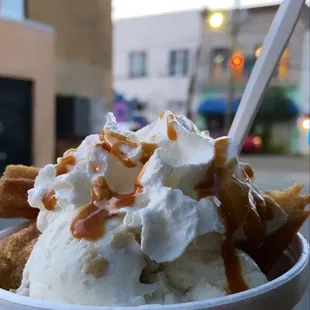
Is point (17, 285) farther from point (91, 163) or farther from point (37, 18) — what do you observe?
point (37, 18)

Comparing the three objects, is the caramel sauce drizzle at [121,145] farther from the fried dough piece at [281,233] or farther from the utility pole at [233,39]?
the utility pole at [233,39]

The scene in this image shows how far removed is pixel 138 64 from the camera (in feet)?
35.2

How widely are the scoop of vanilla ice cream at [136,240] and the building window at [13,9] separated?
15.3 ft

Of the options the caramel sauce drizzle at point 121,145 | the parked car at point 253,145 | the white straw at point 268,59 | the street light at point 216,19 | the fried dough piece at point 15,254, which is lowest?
the parked car at point 253,145

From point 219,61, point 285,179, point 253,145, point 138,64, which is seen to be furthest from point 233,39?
point 285,179

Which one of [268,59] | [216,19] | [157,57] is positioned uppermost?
[216,19]

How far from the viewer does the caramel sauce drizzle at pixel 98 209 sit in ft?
1.53

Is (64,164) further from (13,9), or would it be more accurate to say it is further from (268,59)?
(13,9)

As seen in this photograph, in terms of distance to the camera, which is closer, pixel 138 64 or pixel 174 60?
pixel 174 60

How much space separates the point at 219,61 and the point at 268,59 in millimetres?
8749

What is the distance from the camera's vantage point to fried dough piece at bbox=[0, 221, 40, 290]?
0.52 meters

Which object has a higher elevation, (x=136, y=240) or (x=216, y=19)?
(x=216, y=19)

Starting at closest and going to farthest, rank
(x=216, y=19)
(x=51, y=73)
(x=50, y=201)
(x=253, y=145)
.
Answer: (x=50, y=201), (x=51, y=73), (x=216, y=19), (x=253, y=145)

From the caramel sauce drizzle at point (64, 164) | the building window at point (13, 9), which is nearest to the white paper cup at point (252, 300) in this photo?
the caramel sauce drizzle at point (64, 164)
